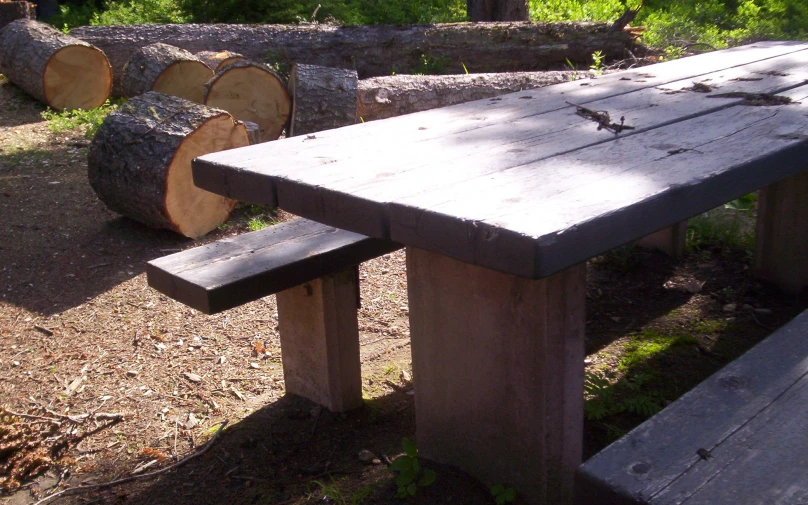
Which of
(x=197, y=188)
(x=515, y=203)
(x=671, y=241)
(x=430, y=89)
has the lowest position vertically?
(x=671, y=241)

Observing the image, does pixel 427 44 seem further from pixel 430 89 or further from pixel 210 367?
pixel 210 367

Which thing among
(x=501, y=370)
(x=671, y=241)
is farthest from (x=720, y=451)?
(x=671, y=241)

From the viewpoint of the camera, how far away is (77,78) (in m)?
7.42

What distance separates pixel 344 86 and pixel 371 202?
423 centimetres

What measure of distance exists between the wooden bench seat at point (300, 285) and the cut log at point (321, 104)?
297 cm

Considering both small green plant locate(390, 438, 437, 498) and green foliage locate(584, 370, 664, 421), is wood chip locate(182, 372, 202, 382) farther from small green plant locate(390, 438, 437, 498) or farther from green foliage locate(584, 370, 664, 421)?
green foliage locate(584, 370, 664, 421)

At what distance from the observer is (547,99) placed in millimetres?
2701

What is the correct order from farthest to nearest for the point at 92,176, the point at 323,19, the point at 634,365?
the point at 323,19 < the point at 92,176 < the point at 634,365

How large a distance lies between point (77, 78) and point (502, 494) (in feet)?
22.0

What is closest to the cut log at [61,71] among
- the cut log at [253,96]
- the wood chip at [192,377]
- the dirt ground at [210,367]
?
the cut log at [253,96]

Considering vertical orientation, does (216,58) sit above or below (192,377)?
above

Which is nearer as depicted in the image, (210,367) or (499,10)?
(210,367)

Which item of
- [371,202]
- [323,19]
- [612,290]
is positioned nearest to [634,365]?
[612,290]

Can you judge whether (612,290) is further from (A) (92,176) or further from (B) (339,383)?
(A) (92,176)
